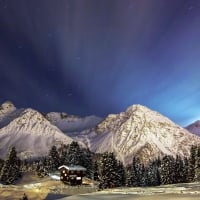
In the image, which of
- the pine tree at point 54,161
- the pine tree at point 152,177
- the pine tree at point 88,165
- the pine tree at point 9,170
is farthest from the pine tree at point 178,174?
the pine tree at point 9,170

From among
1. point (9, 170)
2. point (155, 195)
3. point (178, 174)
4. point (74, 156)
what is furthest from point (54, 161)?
point (155, 195)

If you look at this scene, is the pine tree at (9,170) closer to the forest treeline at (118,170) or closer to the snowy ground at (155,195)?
the forest treeline at (118,170)

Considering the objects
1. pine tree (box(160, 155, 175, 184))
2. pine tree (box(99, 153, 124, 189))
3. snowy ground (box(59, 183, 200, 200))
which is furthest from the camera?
pine tree (box(160, 155, 175, 184))

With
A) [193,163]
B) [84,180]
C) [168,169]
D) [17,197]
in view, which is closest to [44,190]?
[17,197]

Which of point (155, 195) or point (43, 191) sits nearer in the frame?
point (155, 195)

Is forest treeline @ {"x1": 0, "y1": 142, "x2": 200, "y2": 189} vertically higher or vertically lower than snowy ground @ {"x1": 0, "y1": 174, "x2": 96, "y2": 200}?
higher

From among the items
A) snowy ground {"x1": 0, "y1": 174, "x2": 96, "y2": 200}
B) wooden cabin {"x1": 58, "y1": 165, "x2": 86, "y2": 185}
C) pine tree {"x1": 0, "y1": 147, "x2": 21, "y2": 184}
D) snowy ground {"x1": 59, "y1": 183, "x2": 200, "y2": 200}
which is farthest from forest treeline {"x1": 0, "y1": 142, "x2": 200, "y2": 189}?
snowy ground {"x1": 59, "y1": 183, "x2": 200, "y2": 200}

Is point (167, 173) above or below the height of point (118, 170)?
below

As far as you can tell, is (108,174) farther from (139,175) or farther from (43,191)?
(139,175)

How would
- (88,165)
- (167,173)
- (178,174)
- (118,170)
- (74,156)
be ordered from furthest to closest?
1. (88,165)
2. (74,156)
3. (178,174)
4. (167,173)
5. (118,170)

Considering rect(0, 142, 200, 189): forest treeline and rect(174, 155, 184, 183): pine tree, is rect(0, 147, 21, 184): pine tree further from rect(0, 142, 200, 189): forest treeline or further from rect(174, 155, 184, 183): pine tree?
rect(174, 155, 184, 183): pine tree

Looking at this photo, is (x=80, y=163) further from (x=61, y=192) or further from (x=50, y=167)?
(x=61, y=192)

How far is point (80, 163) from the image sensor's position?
150m

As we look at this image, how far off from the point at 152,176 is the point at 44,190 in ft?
135
